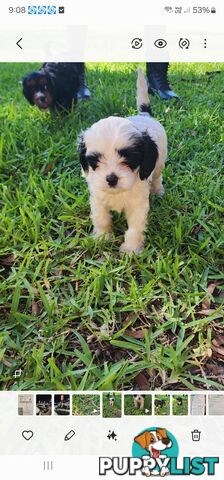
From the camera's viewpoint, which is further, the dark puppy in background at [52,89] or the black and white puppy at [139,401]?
the dark puppy in background at [52,89]

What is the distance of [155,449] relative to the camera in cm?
120

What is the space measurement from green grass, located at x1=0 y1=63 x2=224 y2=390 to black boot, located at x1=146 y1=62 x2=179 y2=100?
0.04 m

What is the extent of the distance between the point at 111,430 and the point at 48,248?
2.12ft

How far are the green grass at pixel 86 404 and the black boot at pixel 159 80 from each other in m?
1.02

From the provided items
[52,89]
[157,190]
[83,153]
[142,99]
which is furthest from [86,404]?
[52,89]

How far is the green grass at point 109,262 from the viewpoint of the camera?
1306 millimetres

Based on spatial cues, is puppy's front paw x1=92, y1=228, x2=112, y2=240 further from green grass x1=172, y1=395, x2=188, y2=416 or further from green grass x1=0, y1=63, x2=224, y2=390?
green grass x1=172, y1=395, x2=188, y2=416

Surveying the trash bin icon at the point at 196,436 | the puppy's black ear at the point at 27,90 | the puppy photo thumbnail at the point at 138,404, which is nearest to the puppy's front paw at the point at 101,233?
the puppy photo thumbnail at the point at 138,404

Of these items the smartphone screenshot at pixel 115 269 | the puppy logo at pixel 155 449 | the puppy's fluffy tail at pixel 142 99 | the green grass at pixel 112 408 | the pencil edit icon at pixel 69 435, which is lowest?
the puppy logo at pixel 155 449

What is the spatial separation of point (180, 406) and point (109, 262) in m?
0.52

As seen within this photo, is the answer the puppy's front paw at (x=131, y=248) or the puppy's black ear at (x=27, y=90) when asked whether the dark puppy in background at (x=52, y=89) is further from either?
the puppy's front paw at (x=131, y=248)
